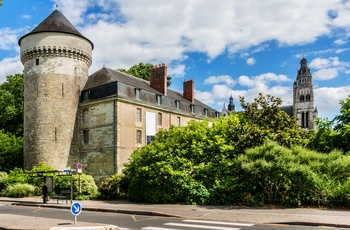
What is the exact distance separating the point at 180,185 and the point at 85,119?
20.5m

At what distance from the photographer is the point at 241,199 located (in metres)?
16.7

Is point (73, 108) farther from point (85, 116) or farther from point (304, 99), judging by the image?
point (304, 99)

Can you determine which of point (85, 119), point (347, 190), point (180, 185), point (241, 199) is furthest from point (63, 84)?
point (347, 190)

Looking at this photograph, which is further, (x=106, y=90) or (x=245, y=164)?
(x=106, y=90)

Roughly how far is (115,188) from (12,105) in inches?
1090

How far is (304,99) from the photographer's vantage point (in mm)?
97250

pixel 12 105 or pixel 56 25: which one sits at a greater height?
pixel 56 25

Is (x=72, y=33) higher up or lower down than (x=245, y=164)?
higher up

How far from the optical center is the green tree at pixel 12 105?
Answer: 42125 millimetres

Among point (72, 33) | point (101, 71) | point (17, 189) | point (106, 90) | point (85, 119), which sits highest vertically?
point (72, 33)

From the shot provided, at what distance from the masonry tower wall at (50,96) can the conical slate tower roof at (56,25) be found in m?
0.40

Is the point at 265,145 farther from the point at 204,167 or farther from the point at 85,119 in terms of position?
the point at 85,119

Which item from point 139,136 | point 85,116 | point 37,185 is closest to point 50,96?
point 85,116

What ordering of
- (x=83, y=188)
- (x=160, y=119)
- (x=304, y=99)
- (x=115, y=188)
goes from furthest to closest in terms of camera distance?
(x=304, y=99)
(x=160, y=119)
(x=83, y=188)
(x=115, y=188)
